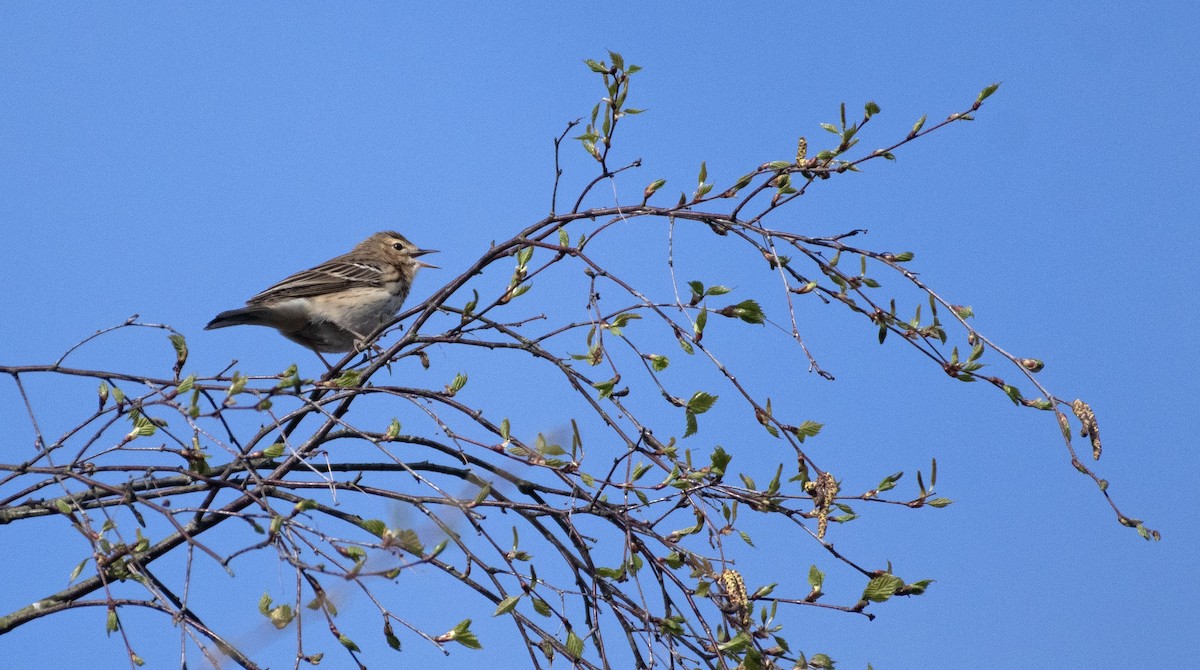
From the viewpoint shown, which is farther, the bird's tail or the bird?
the bird

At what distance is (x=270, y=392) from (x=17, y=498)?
187cm

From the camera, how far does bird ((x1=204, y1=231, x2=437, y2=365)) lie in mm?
8148

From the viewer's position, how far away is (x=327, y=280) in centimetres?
884

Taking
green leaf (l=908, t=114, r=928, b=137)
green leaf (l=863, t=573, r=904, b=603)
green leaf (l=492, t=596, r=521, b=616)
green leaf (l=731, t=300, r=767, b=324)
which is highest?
green leaf (l=908, t=114, r=928, b=137)

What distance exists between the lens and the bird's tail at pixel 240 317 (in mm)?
7754

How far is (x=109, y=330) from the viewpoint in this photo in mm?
4688

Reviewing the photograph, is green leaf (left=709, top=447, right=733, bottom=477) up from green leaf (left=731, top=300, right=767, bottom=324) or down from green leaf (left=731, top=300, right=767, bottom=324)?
down

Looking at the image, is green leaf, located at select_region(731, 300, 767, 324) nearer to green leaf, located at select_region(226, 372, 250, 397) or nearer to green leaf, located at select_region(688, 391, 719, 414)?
green leaf, located at select_region(688, 391, 719, 414)

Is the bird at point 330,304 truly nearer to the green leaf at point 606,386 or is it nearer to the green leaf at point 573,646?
the green leaf at point 606,386

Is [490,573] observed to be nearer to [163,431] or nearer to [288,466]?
[288,466]

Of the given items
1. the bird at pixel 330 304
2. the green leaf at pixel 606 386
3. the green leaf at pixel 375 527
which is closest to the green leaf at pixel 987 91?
the green leaf at pixel 606 386

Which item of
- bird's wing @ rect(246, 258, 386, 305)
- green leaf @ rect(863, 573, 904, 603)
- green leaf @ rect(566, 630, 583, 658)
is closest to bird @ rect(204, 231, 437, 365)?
bird's wing @ rect(246, 258, 386, 305)

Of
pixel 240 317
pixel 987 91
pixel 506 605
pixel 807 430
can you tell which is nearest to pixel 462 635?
pixel 506 605

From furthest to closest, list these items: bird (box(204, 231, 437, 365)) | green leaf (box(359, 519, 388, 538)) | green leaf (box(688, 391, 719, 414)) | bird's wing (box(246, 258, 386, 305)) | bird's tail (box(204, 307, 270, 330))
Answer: bird's wing (box(246, 258, 386, 305)) < bird (box(204, 231, 437, 365)) < bird's tail (box(204, 307, 270, 330)) < green leaf (box(688, 391, 719, 414)) < green leaf (box(359, 519, 388, 538))
